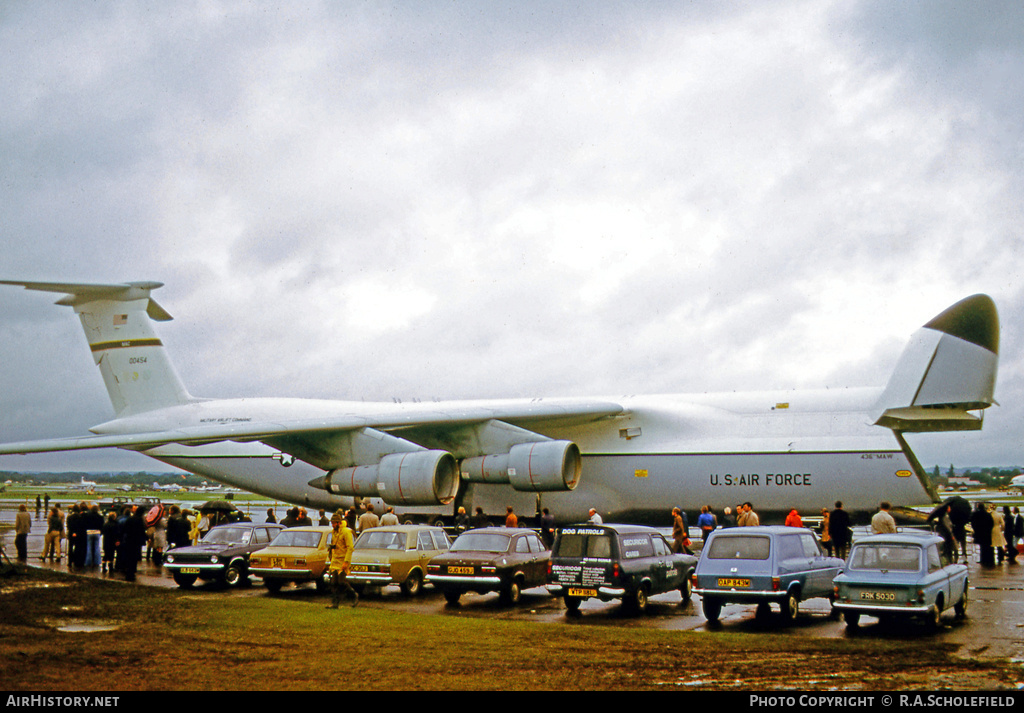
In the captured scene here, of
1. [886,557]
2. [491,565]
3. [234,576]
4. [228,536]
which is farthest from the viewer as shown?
[228,536]

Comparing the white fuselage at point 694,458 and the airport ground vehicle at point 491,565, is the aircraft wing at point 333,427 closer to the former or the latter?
the white fuselage at point 694,458

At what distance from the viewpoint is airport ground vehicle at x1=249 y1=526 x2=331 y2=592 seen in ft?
51.2

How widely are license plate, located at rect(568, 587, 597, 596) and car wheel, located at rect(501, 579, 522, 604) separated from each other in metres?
1.34

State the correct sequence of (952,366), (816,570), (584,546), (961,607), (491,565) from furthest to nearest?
(952,366) → (491,565) → (584,546) → (816,570) → (961,607)

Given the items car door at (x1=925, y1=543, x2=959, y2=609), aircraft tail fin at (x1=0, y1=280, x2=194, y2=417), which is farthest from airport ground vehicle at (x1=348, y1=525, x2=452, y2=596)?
aircraft tail fin at (x1=0, y1=280, x2=194, y2=417)

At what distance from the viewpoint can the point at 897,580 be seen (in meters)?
11.4

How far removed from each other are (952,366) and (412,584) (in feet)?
43.2

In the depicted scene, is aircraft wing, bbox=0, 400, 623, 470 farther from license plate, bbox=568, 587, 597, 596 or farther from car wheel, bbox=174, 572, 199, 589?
license plate, bbox=568, 587, 597, 596

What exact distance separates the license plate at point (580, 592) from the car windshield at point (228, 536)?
7393 mm

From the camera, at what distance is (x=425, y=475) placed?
20.9 meters

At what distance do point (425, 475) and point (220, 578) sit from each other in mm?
5737

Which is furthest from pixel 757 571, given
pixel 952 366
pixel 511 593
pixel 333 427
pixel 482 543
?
pixel 333 427

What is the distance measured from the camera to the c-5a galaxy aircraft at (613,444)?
20.2m

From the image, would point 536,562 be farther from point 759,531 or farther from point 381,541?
point 759,531
